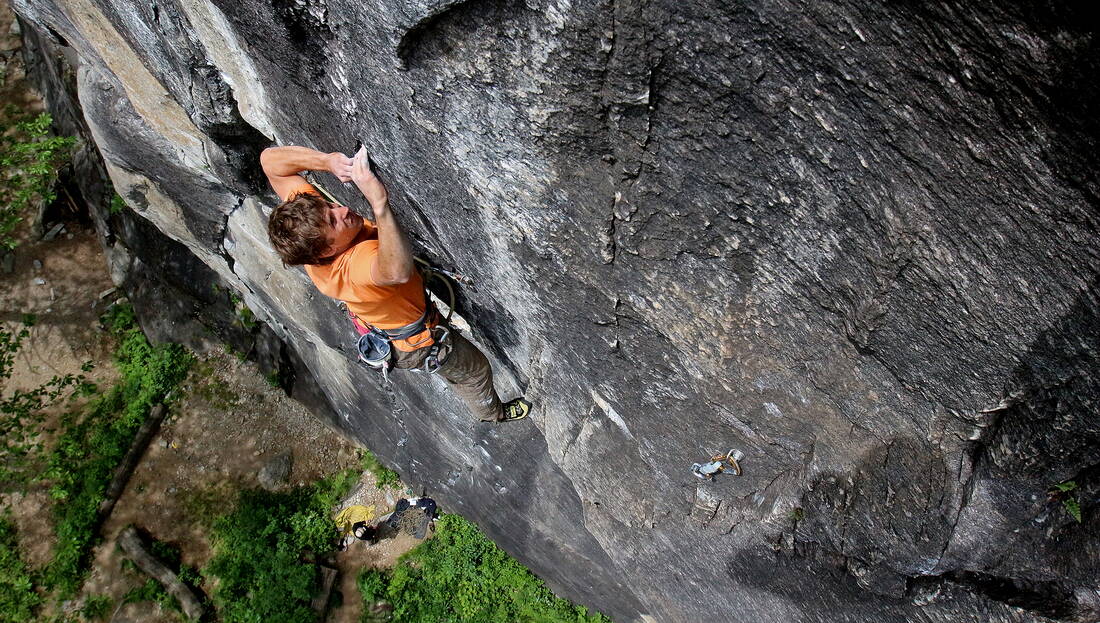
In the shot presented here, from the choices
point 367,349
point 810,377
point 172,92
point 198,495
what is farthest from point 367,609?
point 810,377

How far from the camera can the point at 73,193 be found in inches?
459

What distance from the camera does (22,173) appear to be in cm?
1141

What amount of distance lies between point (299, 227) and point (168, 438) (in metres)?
8.00

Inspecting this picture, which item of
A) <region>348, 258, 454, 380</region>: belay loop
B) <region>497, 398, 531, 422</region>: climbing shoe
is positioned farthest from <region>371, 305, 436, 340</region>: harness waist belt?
<region>497, 398, 531, 422</region>: climbing shoe

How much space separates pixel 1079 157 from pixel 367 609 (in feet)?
29.6

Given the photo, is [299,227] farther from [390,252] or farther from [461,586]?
[461,586]

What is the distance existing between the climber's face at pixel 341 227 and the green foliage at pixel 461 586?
19.2 ft

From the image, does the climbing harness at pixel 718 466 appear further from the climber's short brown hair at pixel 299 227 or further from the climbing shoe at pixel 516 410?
the climber's short brown hair at pixel 299 227

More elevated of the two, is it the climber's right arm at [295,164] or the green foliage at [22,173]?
the climber's right arm at [295,164]

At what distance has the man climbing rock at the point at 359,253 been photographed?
359 centimetres

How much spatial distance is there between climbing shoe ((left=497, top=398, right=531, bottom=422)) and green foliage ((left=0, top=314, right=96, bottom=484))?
748cm

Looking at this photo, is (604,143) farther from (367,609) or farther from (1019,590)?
(367,609)

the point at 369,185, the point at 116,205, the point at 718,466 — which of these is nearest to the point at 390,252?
the point at 369,185

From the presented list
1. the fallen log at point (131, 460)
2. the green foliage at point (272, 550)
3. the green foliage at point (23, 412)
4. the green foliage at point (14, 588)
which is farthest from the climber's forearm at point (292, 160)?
the green foliage at point (23, 412)
